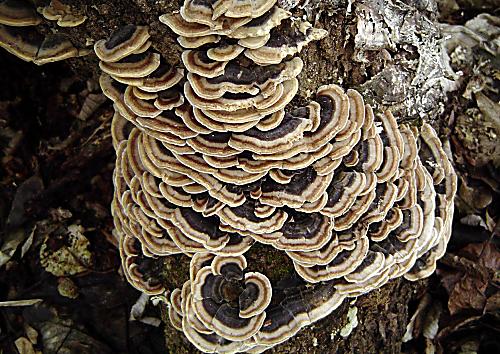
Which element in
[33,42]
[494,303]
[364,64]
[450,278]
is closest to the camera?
[33,42]

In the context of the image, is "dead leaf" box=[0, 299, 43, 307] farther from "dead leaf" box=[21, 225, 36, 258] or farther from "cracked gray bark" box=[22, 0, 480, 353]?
"cracked gray bark" box=[22, 0, 480, 353]

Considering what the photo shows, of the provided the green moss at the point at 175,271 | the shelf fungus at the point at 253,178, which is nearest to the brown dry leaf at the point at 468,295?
the shelf fungus at the point at 253,178

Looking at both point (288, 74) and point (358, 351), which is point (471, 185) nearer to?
point (358, 351)

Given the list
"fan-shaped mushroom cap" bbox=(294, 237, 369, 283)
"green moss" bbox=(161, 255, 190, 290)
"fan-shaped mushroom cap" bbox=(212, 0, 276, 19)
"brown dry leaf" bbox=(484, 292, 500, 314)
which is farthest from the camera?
"brown dry leaf" bbox=(484, 292, 500, 314)

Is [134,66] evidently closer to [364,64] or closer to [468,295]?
[364,64]

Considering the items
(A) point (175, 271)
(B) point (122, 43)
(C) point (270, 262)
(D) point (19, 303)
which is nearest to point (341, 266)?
(C) point (270, 262)

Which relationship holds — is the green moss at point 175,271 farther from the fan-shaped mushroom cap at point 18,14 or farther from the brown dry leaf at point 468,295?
the brown dry leaf at point 468,295

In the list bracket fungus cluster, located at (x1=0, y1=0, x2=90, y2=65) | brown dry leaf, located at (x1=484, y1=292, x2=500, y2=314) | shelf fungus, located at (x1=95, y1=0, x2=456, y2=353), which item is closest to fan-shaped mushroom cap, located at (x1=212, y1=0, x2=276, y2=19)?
shelf fungus, located at (x1=95, y1=0, x2=456, y2=353)
